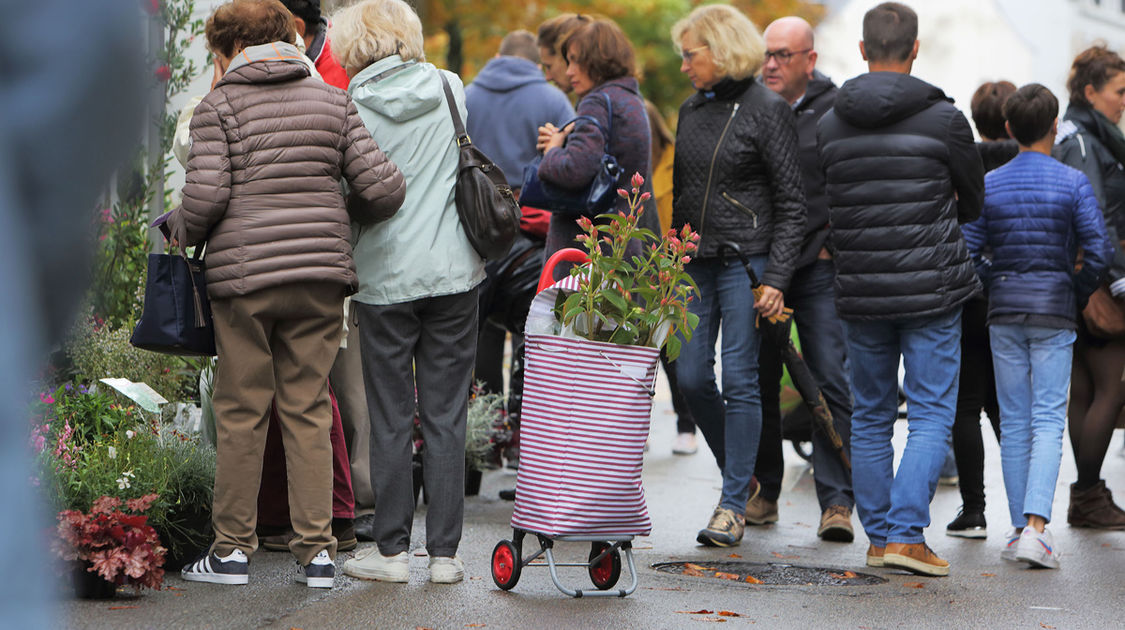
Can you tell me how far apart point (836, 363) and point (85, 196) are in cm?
576

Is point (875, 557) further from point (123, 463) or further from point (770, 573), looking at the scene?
point (123, 463)

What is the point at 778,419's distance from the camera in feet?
23.8

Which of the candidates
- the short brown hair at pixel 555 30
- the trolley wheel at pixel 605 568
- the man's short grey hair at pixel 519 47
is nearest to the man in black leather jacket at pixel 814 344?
the short brown hair at pixel 555 30

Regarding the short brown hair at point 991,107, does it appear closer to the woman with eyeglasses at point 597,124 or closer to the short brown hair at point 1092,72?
the short brown hair at point 1092,72

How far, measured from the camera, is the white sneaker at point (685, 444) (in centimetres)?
980

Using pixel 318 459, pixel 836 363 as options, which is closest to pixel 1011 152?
pixel 836 363

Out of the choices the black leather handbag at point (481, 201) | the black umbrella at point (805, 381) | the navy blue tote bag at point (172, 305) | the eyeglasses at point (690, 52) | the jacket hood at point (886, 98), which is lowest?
the black umbrella at point (805, 381)

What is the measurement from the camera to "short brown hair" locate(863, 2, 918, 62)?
5.93 m

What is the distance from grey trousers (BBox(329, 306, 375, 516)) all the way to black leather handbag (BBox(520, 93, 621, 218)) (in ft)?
3.40

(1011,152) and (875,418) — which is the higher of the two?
(1011,152)

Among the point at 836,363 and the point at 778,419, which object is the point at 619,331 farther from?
the point at 778,419

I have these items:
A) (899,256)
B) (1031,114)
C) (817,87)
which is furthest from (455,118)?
(1031,114)

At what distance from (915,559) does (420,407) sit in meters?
2.15

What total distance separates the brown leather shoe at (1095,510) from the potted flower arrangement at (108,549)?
15.7ft
